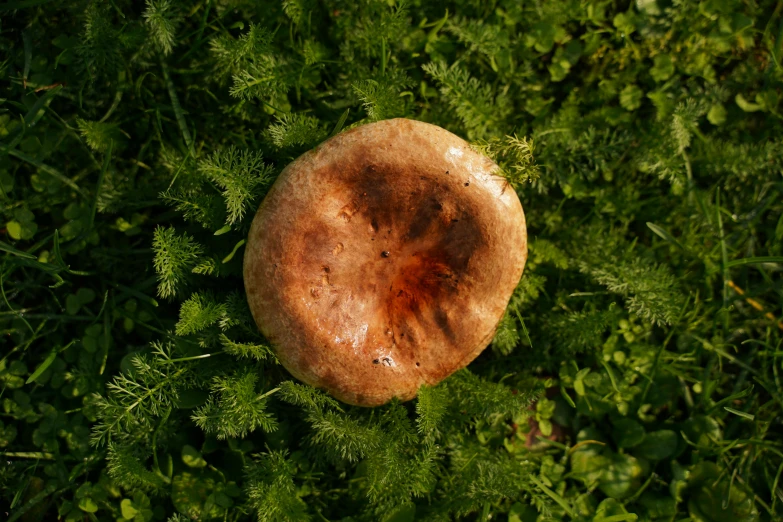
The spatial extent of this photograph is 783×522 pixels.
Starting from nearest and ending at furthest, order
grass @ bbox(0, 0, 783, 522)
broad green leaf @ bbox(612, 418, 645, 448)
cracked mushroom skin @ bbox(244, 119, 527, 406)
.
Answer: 1. cracked mushroom skin @ bbox(244, 119, 527, 406)
2. grass @ bbox(0, 0, 783, 522)
3. broad green leaf @ bbox(612, 418, 645, 448)

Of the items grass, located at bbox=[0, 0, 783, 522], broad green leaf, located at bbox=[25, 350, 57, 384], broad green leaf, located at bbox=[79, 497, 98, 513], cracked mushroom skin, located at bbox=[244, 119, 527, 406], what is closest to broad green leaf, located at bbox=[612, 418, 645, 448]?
grass, located at bbox=[0, 0, 783, 522]

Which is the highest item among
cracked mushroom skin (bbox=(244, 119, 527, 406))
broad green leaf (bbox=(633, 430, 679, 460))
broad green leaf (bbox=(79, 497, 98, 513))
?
cracked mushroom skin (bbox=(244, 119, 527, 406))

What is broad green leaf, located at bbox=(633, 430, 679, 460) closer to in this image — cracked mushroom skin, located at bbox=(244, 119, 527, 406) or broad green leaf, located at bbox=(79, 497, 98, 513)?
cracked mushroom skin, located at bbox=(244, 119, 527, 406)

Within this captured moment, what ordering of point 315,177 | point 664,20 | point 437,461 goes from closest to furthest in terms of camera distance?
point 315,177 → point 437,461 → point 664,20

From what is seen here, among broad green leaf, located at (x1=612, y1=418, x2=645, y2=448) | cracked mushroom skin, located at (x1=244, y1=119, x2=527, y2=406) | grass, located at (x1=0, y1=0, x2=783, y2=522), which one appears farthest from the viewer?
broad green leaf, located at (x1=612, y1=418, x2=645, y2=448)

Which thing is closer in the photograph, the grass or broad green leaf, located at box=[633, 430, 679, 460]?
the grass

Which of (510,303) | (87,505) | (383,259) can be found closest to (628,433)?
(510,303)

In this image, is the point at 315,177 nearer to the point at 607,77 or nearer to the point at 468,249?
the point at 468,249

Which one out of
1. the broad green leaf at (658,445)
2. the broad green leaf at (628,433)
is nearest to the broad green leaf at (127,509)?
the broad green leaf at (628,433)

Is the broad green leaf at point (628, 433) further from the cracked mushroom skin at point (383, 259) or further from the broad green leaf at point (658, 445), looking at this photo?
the cracked mushroom skin at point (383, 259)

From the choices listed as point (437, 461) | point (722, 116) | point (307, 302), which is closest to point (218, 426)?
point (307, 302)
